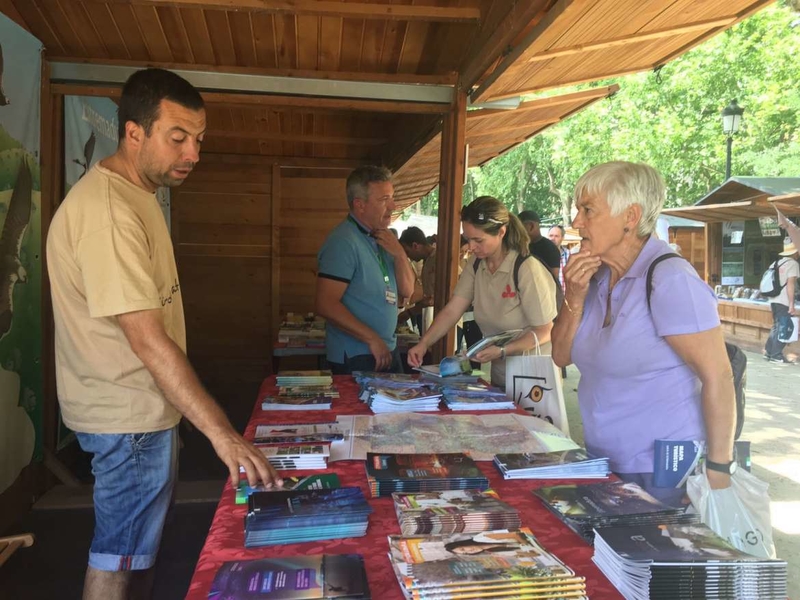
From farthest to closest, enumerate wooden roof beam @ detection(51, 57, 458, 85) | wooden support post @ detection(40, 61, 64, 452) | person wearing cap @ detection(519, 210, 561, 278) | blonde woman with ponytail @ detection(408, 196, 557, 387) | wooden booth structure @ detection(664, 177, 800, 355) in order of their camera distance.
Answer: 1. wooden booth structure @ detection(664, 177, 800, 355)
2. person wearing cap @ detection(519, 210, 561, 278)
3. wooden roof beam @ detection(51, 57, 458, 85)
4. wooden support post @ detection(40, 61, 64, 452)
5. blonde woman with ponytail @ detection(408, 196, 557, 387)

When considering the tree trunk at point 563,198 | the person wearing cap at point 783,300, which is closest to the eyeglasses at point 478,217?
the person wearing cap at point 783,300

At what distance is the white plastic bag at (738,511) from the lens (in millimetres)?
1600

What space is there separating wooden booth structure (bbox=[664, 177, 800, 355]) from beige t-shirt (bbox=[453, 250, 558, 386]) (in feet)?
25.0

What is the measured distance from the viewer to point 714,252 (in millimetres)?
12664

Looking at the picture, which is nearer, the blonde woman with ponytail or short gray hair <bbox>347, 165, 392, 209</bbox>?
the blonde woman with ponytail

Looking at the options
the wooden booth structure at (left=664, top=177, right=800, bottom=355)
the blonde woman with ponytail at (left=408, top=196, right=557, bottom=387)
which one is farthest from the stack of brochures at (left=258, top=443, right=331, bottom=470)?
the wooden booth structure at (left=664, top=177, right=800, bottom=355)

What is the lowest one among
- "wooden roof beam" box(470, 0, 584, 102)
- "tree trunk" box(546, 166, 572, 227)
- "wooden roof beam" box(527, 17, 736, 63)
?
"wooden roof beam" box(470, 0, 584, 102)

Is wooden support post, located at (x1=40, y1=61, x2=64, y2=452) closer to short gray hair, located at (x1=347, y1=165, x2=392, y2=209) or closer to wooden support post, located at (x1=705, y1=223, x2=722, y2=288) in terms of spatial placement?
short gray hair, located at (x1=347, y1=165, x2=392, y2=209)

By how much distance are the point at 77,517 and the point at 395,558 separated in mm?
2980

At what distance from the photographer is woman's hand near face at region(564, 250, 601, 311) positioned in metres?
1.85

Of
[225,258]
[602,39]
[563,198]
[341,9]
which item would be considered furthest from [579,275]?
[563,198]

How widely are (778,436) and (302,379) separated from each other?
14.9 feet

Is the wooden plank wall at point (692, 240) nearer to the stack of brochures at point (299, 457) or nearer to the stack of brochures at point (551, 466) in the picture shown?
the stack of brochures at point (551, 466)

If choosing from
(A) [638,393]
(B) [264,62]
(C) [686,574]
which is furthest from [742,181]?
(C) [686,574]
